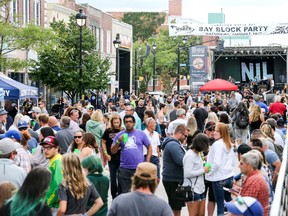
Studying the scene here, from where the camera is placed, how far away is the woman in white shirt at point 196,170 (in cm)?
1227

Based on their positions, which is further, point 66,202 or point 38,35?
point 38,35

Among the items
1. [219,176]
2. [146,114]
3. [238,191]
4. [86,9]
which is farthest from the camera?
[86,9]

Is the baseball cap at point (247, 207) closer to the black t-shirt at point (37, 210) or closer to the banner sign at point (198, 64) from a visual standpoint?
the black t-shirt at point (37, 210)

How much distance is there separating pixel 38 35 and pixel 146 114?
693 inches

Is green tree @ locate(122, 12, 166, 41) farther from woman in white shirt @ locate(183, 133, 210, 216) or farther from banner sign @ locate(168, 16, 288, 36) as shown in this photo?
woman in white shirt @ locate(183, 133, 210, 216)

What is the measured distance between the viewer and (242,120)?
79.0 ft

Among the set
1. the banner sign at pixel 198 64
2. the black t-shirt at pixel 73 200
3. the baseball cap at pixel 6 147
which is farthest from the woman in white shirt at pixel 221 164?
the banner sign at pixel 198 64

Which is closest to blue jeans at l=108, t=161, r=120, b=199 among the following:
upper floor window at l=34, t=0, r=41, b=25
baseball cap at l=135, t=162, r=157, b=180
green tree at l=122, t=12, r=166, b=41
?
baseball cap at l=135, t=162, r=157, b=180

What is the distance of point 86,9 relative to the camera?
6662 cm

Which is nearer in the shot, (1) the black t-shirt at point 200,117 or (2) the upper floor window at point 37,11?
(1) the black t-shirt at point 200,117

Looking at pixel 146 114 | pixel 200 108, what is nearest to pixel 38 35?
pixel 200 108

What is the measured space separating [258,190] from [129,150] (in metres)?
5.03

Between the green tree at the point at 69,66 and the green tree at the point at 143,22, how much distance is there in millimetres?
102072

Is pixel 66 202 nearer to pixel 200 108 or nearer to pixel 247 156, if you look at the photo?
pixel 247 156
